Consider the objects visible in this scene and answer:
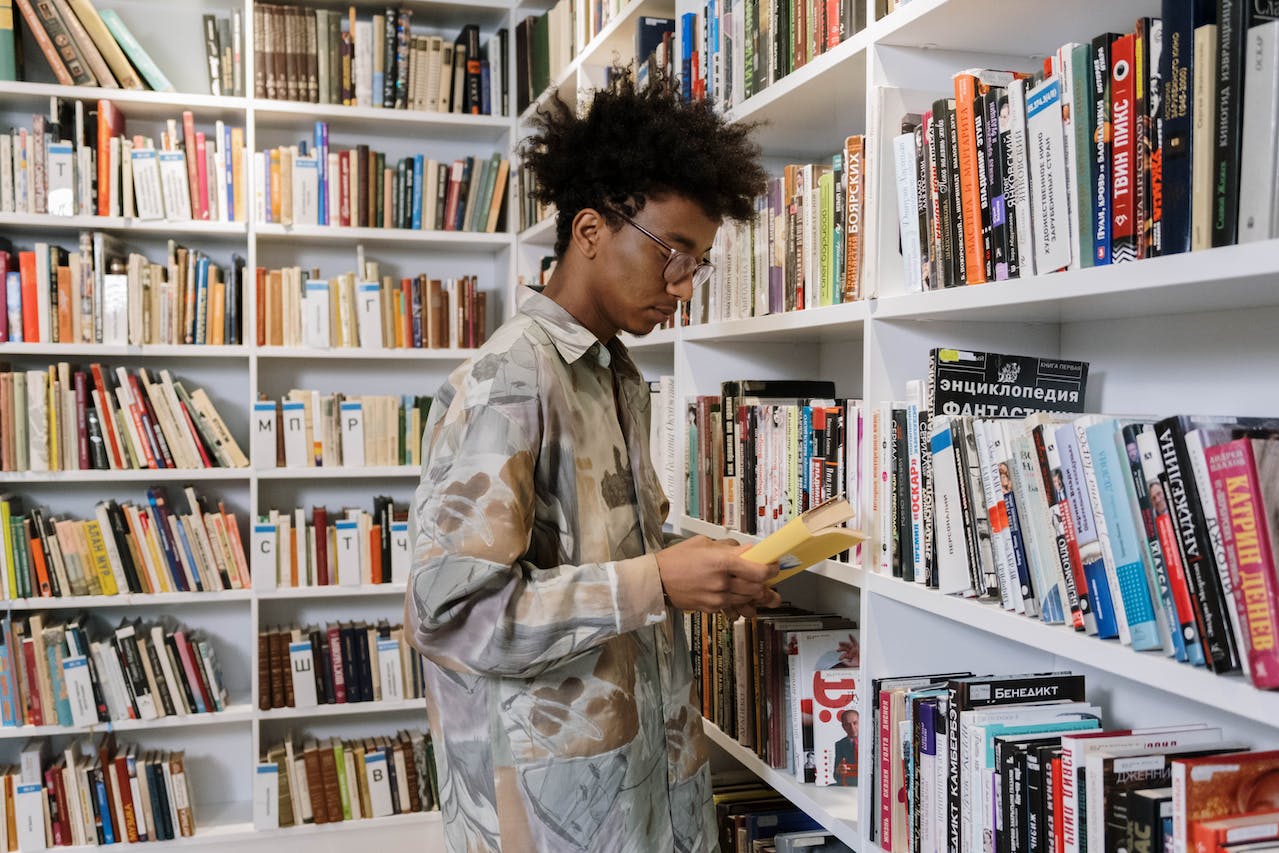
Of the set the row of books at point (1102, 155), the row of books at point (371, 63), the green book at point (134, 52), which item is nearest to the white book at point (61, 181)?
the green book at point (134, 52)

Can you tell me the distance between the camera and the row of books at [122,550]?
283 centimetres

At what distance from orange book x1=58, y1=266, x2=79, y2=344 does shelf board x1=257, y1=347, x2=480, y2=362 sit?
1.62 ft

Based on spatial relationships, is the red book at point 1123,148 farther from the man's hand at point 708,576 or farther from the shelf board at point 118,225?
the shelf board at point 118,225

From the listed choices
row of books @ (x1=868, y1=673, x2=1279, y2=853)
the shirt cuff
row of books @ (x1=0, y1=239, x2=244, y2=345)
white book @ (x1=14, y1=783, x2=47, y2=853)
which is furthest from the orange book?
row of books @ (x1=868, y1=673, x2=1279, y2=853)

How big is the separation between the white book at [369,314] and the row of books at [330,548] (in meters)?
0.49

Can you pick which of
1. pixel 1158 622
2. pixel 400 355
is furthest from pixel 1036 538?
pixel 400 355

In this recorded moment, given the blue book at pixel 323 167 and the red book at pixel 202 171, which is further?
the blue book at pixel 323 167

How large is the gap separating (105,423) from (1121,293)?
2.75 meters

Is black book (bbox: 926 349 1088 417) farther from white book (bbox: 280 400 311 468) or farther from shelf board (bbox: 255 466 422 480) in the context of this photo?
white book (bbox: 280 400 311 468)

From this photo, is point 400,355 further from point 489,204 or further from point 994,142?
point 994,142

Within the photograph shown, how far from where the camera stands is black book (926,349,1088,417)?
1.23 meters

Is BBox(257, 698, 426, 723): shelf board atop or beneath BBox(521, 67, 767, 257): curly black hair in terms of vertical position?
beneath

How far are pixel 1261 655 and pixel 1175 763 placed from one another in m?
0.14

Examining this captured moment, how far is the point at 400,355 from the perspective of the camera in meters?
3.13
